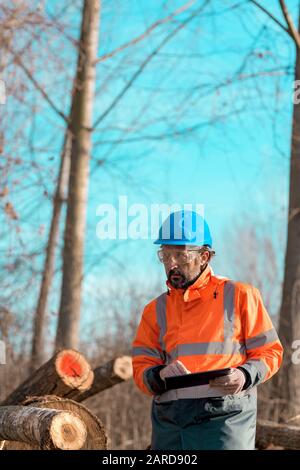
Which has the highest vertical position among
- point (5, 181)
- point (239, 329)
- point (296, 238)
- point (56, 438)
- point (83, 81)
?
point (83, 81)

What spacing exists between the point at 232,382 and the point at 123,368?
3.88 metres

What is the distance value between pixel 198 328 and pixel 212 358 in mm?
201

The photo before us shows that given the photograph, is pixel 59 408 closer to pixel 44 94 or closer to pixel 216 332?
pixel 216 332

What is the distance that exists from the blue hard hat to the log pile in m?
1.47

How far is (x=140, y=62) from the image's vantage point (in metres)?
13.1

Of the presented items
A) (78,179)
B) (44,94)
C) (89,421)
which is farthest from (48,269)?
(89,421)

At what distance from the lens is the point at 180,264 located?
194 inches

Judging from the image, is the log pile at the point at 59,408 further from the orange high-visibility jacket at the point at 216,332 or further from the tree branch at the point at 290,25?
the tree branch at the point at 290,25

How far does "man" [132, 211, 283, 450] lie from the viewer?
4707mm

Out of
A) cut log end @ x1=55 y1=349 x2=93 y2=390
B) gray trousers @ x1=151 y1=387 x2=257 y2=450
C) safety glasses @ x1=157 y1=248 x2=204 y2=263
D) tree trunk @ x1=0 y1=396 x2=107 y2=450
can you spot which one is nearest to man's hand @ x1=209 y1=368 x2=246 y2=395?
gray trousers @ x1=151 y1=387 x2=257 y2=450

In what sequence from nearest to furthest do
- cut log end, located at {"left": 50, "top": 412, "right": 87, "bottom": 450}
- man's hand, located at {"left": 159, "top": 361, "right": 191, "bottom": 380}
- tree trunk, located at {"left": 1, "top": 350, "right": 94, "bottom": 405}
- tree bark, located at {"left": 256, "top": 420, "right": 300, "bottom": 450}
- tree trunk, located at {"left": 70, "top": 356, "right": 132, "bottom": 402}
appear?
man's hand, located at {"left": 159, "top": 361, "right": 191, "bottom": 380}
cut log end, located at {"left": 50, "top": 412, "right": 87, "bottom": 450}
tree trunk, located at {"left": 1, "top": 350, "right": 94, "bottom": 405}
tree bark, located at {"left": 256, "top": 420, "right": 300, "bottom": 450}
tree trunk, located at {"left": 70, "top": 356, "right": 132, "bottom": 402}

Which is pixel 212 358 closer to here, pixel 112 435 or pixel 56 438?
Answer: pixel 56 438

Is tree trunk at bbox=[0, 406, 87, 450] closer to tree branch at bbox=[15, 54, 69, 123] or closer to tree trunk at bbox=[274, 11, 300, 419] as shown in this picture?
tree trunk at bbox=[274, 11, 300, 419]

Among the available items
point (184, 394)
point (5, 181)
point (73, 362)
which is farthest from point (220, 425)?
point (5, 181)
